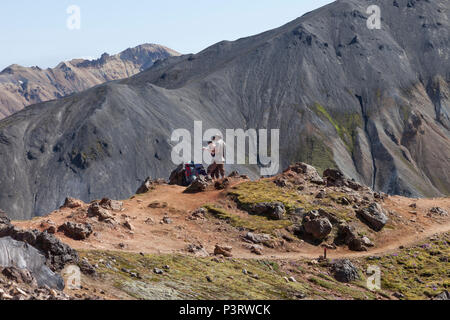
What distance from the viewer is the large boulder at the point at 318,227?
99.7 ft

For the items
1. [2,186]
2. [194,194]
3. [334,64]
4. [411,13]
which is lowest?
[2,186]

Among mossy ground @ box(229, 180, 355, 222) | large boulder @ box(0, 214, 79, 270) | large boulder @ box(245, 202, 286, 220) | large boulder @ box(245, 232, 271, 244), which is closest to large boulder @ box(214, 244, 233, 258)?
large boulder @ box(245, 232, 271, 244)

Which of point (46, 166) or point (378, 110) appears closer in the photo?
point (46, 166)

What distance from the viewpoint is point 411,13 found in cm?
17125

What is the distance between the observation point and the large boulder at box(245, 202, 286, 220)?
3203 cm

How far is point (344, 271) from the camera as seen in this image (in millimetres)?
26703

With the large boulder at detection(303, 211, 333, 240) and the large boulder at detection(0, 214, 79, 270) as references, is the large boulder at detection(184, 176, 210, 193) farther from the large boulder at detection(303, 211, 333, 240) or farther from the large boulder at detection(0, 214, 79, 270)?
the large boulder at detection(0, 214, 79, 270)

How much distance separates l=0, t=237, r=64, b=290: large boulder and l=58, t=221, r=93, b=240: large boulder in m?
5.98

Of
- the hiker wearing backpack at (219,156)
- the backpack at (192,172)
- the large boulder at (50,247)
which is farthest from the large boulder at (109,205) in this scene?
the large boulder at (50,247)
